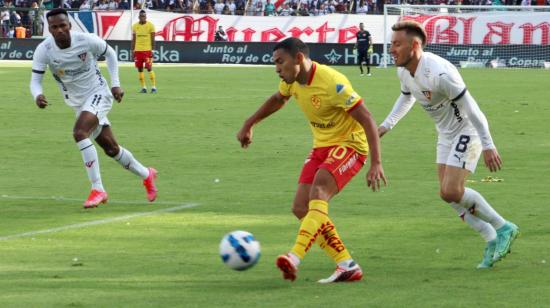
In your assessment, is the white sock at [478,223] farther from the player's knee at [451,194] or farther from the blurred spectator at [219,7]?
the blurred spectator at [219,7]

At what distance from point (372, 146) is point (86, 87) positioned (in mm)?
6281

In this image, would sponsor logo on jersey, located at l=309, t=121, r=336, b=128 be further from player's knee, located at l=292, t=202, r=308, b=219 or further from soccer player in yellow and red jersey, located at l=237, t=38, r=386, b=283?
player's knee, located at l=292, t=202, r=308, b=219

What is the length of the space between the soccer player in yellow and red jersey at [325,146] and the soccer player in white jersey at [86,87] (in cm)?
489

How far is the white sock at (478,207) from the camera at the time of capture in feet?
33.2

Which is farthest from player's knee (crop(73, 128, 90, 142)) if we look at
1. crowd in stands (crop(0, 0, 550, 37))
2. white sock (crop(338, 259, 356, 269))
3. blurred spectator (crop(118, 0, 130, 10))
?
blurred spectator (crop(118, 0, 130, 10))

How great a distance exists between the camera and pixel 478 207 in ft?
33.4

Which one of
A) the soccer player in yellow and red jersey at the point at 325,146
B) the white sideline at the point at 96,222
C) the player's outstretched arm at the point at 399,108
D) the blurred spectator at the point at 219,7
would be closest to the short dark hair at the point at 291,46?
the soccer player in yellow and red jersey at the point at 325,146

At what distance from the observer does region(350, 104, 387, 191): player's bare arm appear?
915 cm

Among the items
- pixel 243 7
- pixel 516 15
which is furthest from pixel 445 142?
pixel 243 7

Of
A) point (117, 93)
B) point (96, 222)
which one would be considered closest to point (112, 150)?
point (117, 93)

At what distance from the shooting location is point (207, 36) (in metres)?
57.2

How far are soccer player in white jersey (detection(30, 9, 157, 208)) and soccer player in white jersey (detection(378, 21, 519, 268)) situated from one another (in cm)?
509

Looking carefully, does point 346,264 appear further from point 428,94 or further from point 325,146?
point 428,94

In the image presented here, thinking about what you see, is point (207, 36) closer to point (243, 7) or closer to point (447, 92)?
point (243, 7)
